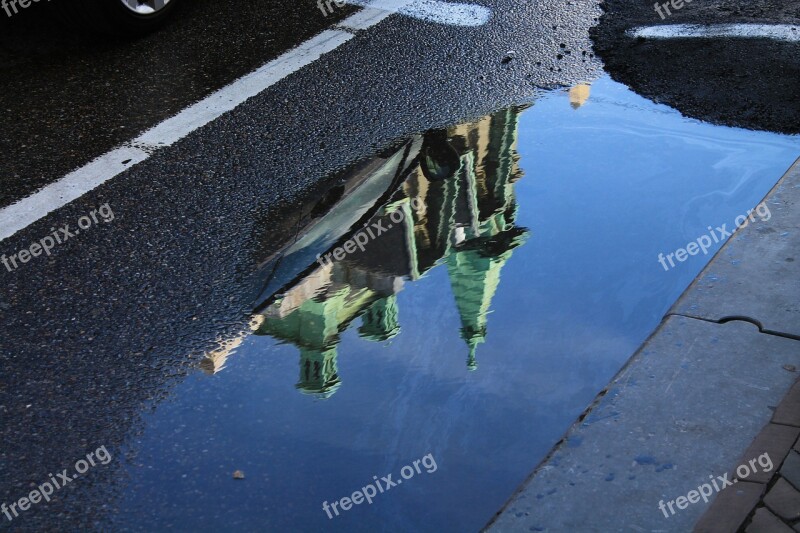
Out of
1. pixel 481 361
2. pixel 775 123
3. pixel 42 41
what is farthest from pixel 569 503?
pixel 42 41

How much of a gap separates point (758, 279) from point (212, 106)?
10.5ft

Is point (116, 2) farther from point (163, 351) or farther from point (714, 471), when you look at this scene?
point (714, 471)

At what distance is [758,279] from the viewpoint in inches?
151

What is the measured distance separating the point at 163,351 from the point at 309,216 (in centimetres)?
110

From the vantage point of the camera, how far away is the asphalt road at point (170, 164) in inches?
133

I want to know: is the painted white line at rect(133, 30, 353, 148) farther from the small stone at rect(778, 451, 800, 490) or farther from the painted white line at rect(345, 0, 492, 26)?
the small stone at rect(778, 451, 800, 490)

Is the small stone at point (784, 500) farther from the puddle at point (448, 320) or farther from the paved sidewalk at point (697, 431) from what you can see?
the puddle at point (448, 320)

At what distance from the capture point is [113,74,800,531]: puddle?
3057 mm

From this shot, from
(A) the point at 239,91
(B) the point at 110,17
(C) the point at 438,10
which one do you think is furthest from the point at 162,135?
(C) the point at 438,10

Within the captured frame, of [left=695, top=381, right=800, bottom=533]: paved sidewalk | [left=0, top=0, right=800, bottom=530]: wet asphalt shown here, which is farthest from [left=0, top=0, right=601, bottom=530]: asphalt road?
[left=695, top=381, right=800, bottom=533]: paved sidewalk

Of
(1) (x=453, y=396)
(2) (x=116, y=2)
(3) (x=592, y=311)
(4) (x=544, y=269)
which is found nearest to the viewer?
(1) (x=453, y=396)

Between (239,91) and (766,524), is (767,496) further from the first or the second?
(239,91)

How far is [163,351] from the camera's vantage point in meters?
3.59

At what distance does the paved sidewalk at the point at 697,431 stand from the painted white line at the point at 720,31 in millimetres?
→ 2715
